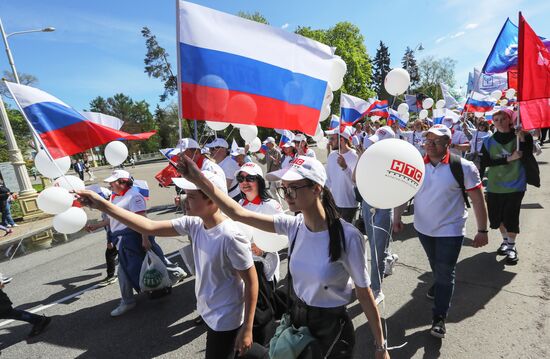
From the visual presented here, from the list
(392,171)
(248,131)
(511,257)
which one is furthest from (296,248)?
(248,131)

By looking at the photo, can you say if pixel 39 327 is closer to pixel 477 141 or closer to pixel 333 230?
pixel 333 230

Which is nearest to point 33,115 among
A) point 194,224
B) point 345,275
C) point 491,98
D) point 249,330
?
point 194,224

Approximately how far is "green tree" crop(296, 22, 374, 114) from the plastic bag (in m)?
35.2

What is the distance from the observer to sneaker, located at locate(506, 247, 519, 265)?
4.30m

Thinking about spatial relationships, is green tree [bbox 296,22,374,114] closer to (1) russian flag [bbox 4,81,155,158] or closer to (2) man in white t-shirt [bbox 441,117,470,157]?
(2) man in white t-shirt [bbox 441,117,470,157]

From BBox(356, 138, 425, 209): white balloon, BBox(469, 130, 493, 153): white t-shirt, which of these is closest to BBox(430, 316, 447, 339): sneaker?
BBox(356, 138, 425, 209): white balloon

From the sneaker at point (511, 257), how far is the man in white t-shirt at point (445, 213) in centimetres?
184

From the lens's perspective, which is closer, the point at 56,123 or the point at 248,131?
the point at 56,123

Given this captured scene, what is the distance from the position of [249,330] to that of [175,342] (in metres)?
1.90

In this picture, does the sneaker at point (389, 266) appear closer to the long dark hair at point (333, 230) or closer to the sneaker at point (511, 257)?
the sneaker at point (511, 257)

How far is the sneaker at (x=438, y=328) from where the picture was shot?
114 inches

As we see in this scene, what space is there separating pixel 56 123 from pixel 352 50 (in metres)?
39.9

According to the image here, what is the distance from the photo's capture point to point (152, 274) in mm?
3822

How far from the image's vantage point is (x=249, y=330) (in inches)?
77.2
